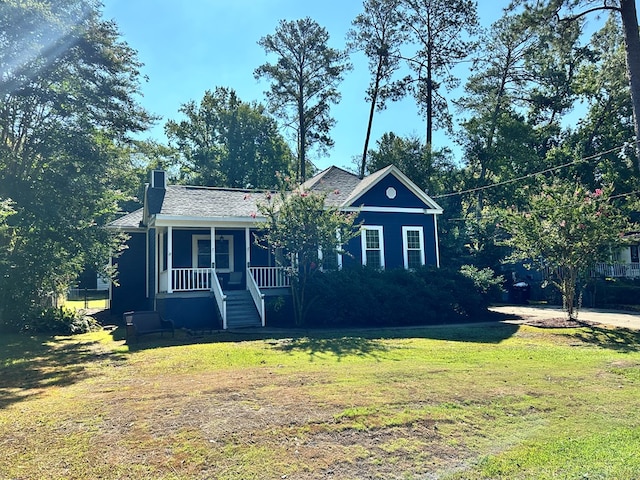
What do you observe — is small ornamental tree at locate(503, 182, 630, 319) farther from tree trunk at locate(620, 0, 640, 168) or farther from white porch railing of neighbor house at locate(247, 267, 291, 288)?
white porch railing of neighbor house at locate(247, 267, 291, 288)

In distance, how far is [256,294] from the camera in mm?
15945

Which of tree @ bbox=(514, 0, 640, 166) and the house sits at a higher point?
tree @ bbox=(514, 0, 640, 166)

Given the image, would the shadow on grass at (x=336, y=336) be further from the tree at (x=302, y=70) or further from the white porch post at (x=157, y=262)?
the tree at (x=302, y=70)

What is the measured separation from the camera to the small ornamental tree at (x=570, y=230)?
14.4 meters

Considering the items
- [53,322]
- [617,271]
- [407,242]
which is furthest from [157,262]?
[617,271]

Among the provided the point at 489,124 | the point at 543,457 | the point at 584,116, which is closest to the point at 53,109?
the point at 543,457

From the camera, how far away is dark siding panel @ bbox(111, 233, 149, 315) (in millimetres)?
19984

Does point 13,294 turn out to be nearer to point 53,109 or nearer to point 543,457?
point 53,109

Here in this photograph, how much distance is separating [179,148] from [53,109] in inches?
1140

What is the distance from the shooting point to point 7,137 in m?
16.0

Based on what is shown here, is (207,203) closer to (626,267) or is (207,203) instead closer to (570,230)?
(570,230)

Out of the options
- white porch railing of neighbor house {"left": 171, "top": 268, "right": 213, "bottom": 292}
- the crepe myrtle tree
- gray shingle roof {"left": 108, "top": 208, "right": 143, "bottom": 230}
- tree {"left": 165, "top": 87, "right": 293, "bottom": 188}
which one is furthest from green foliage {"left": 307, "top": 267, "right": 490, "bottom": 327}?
tree {"left": 165, "top": 87, "right": 293, "bottom": 188}

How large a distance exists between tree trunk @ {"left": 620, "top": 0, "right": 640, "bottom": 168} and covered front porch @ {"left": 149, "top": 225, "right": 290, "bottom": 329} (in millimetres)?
12064

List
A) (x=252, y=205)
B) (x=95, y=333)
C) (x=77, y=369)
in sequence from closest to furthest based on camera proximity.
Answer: (x=77, y=369)
(x=95, y=333)
(x=252, y=205)
